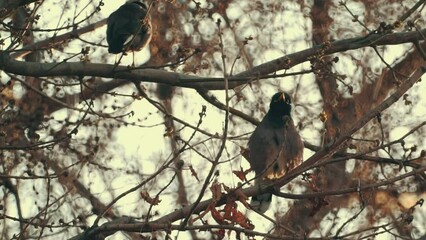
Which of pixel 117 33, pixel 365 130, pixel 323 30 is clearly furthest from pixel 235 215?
pixel 323 30

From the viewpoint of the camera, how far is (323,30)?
1299 cm

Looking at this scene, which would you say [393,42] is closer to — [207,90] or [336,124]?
[207,90]

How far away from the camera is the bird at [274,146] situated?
8.22 metres

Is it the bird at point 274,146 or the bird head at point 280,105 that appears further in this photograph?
the bird head at point 280,105

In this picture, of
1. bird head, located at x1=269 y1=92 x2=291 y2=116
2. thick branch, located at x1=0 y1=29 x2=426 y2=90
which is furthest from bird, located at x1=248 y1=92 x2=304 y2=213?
thick branch, located at x1=0 y1=29 x2=426 y2=90

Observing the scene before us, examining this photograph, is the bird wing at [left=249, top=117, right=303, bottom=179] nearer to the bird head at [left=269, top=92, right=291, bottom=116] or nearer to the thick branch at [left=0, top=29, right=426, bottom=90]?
the bird head at [left=269, top=92, right=291, bottom=116]

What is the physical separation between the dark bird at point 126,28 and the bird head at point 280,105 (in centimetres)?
112

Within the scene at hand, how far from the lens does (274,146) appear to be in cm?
853

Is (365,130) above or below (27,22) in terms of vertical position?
above

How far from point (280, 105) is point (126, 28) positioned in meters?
1.42

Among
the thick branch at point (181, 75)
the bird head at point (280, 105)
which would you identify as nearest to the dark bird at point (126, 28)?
the bird head at point (280, 105)

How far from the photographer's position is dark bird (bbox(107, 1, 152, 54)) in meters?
9.20

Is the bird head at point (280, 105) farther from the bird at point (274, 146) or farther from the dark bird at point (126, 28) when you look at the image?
the dark bird at point (126, 28)

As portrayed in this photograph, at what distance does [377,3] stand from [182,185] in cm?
298
